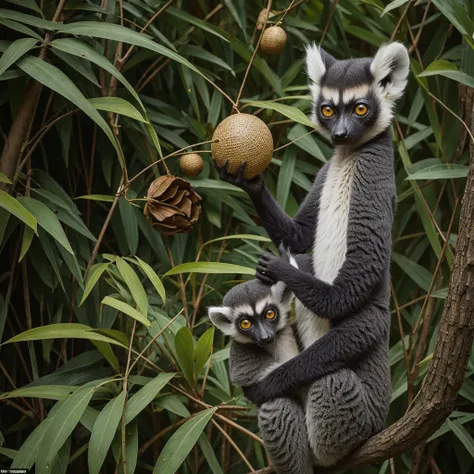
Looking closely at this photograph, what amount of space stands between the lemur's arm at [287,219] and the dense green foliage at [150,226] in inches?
11.3

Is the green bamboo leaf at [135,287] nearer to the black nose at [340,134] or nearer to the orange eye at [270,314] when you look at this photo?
the orange eye at [270,314]

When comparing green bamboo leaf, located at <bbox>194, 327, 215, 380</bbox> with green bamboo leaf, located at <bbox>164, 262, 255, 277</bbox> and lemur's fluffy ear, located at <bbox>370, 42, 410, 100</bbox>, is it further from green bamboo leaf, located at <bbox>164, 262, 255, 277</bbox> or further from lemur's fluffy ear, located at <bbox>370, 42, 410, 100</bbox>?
lemur's fluffy ear, located at <bbox>370, 42, 410, 100</bbox>

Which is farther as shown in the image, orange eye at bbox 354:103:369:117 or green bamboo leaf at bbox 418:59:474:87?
green bamboo leaf at bbox 418:59:474:87

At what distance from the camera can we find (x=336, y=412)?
3.19m

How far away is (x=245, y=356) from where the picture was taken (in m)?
3.47

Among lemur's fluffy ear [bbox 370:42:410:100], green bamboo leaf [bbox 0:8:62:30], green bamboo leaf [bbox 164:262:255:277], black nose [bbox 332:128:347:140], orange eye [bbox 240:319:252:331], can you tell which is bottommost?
orange eye [bbox 240:319:252:331]

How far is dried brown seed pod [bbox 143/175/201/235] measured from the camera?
3455 millimetres

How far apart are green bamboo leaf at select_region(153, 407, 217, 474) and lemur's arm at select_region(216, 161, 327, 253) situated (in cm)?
84

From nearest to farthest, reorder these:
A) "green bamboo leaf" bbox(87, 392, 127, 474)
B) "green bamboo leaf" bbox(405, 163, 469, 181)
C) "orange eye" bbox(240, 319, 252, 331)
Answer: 1. "orange eye" bbox(240, 319, 252, 331)
2. "green bamboo leaf" bbox(87, 392, 127, 474)
3. "green bamboo leaf" bbox(405, 163, 469, 181)

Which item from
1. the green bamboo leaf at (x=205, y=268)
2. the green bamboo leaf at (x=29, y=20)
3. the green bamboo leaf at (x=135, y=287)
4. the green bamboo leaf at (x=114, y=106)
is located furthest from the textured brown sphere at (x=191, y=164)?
the green bamboo leaf at (x=29, y=20)

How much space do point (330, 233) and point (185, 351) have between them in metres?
0.97

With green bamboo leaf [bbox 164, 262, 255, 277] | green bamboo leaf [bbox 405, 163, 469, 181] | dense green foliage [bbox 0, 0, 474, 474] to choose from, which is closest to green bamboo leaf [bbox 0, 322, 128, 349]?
dense green foliage [bbox 0, 0, 474, 474]

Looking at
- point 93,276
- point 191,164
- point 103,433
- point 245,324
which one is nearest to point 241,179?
point 191,164

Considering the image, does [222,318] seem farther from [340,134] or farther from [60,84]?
[60,84]
